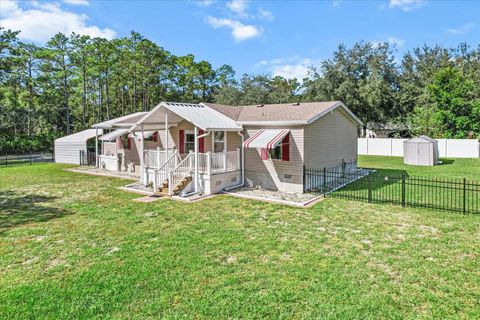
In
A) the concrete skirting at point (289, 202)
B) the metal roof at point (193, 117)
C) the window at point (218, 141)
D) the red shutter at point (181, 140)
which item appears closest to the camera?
the concrete skirting at point (289, 202)

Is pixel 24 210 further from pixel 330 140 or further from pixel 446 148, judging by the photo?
pixel 446 148

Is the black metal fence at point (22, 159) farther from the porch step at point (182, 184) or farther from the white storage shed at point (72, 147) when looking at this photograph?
the porch step at point (182, 184)

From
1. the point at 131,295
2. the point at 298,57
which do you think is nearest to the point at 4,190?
the point at 131,295

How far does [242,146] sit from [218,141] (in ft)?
4.60

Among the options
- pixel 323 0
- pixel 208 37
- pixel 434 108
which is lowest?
pixel 434 108

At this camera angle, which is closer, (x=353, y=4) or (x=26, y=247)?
(x=26, y=247)

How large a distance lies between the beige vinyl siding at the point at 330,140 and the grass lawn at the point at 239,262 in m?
4.17

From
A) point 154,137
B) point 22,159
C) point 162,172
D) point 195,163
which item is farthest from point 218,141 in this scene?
point 22,159

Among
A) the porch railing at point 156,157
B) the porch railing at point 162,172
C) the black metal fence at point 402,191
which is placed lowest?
the black metal fence at point 402,191

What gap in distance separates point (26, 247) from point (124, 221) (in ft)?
9.43

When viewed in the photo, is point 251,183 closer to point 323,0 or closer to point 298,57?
point 323,0

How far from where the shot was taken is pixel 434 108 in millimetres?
36406

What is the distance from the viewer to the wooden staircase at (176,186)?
47.6 feet

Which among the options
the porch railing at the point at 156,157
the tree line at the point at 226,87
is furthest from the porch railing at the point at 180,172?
the tree line at the point at 226,87
